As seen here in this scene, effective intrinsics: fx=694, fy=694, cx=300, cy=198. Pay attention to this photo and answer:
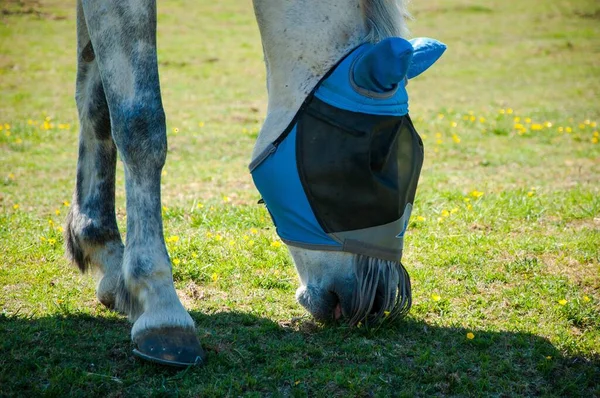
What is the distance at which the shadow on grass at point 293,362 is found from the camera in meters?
2.66

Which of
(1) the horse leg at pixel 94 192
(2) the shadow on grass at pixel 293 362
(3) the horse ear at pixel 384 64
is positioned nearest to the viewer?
(3) the horse ear at pixel 384 64

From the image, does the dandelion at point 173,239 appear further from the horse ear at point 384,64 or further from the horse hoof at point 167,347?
the horse ear at point 384,64

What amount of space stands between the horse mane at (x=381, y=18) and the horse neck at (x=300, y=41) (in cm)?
3

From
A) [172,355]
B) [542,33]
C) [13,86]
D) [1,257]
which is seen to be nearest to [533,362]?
[172,355]

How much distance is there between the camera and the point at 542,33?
18.0m

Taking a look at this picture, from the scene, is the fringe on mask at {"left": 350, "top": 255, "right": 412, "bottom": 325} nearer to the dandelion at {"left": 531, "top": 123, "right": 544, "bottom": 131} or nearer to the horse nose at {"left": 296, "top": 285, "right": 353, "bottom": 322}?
the horse nose at {"left": 296, "top": 285, "right": 353, "bottom": 322}

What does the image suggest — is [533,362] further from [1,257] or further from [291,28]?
[1,257]

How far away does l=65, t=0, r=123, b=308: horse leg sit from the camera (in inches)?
134

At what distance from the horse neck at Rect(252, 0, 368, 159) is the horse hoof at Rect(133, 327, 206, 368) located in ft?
2.64

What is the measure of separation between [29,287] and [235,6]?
17.1 meters

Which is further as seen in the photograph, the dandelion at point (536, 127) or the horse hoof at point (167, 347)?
the dandelion at point (536, 127)

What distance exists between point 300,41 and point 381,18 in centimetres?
37

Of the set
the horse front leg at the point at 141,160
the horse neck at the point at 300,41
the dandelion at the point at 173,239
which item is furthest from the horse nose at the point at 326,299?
the dandelion at the point at 173,239

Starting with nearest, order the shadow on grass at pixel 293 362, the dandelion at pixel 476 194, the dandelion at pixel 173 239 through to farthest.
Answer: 1. the shadow on grass at pixel 293 362
2. the dandelion at pixel 173 239
3. the dandelion at pixel 476 194
